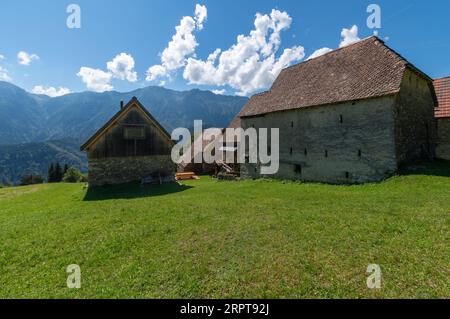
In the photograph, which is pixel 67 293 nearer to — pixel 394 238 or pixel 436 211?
pixel 394 238

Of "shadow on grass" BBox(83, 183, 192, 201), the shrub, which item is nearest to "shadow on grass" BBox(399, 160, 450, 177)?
"shadow on grass" BBox(83, 183, 192, 201)

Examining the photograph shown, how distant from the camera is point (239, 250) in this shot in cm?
632

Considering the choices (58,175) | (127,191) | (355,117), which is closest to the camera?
(355,117)

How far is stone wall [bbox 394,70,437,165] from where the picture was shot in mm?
14507

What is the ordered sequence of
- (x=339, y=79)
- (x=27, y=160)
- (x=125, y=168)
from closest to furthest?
1. (x=339, y=79)
2. (x=125, y=168)
3. (x=27, y=160)

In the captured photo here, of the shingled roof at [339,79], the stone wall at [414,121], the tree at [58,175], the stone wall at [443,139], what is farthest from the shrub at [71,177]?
the stone wall at [443,139]

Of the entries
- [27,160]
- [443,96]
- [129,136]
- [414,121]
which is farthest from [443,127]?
[27,160]

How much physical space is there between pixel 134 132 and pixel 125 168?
3.35m

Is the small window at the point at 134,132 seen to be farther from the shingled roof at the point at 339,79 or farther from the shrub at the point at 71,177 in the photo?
the shrub at the point at 71,177

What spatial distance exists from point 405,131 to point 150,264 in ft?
57.0

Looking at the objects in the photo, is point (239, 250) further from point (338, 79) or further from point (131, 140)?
point (131, 140)

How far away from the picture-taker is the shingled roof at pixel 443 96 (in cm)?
1861
